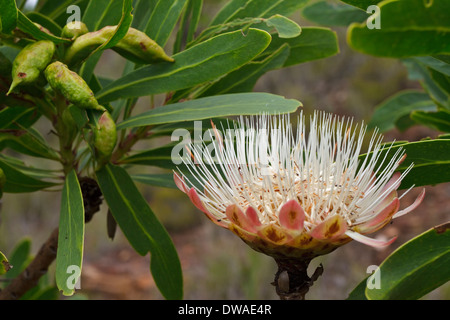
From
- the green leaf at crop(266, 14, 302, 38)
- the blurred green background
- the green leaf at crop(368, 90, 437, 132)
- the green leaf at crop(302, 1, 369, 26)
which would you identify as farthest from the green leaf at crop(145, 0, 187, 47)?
the blurred green background

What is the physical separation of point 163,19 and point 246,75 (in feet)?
0.64

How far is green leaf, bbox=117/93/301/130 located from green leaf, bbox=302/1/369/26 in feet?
1.97

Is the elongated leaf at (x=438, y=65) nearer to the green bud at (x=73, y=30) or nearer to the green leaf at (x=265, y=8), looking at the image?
the green leaf at (x=265, y=8)

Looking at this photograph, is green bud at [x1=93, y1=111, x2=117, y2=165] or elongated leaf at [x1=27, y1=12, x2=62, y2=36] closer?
green bud at [x1=93, y1=111, x2=117, y2=165]

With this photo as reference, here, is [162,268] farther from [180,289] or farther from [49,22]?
[49,22]

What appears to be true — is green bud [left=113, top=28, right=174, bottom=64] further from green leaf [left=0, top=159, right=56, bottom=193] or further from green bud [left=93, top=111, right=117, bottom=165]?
green leaf [left=0, top=159, right=56, bottom=193]

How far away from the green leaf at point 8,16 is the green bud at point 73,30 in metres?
0.08

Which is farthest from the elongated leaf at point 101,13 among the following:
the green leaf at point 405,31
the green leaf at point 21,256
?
the green leaf at point 21,256

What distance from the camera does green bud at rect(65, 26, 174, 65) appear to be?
2.59ft

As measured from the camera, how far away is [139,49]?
0.82m

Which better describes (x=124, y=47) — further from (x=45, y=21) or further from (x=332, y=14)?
(x=332, y=14)

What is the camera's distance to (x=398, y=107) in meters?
1.51

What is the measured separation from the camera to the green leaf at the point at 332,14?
50.2 inches
